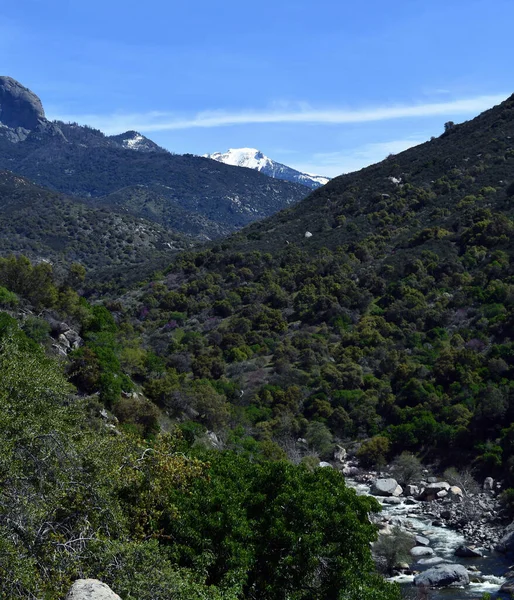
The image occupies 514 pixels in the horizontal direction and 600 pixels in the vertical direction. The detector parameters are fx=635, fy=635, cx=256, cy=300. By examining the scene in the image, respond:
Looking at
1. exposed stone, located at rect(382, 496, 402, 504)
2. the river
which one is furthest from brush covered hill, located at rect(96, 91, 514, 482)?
the river

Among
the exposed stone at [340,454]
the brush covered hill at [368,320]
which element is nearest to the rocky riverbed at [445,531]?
the exposed stone at [340,454]

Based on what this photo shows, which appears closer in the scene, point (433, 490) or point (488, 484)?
point (488, 484)

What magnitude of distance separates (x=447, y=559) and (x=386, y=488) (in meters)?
8.24

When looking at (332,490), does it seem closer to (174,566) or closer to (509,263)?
(174,566)

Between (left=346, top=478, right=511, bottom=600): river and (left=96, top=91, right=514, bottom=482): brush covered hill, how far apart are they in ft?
19.1

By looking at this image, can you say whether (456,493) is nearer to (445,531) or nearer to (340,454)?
(445,531)

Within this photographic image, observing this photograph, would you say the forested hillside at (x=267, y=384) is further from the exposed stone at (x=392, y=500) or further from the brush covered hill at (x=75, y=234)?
the brush covered hill at (x=75, y=234)

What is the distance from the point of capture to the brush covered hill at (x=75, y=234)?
92.1 metres

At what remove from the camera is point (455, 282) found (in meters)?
49.0

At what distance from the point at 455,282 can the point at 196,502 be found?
39.8 m

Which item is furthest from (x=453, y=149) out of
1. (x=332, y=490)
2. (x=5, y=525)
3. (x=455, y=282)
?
(x=5, y=525)

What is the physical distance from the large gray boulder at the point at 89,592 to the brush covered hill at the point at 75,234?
79.2m

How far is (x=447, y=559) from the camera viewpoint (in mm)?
23422

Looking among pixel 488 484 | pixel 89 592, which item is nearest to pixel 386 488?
pixel 488 484
